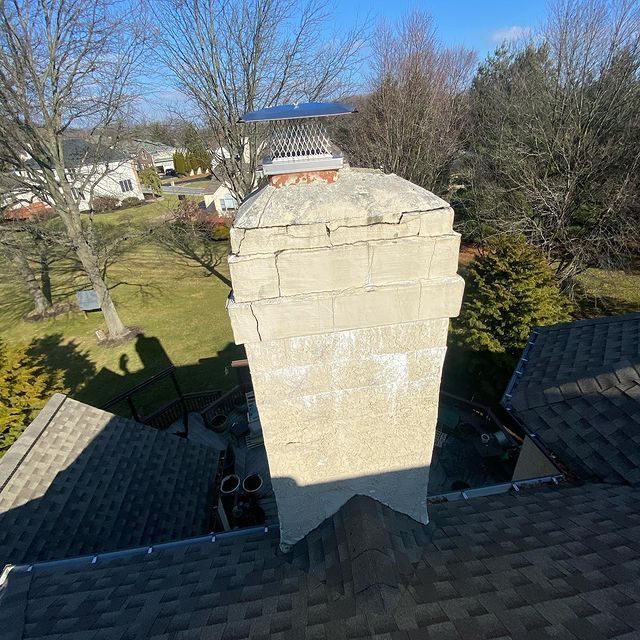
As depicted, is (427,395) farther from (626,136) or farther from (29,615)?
(626,136)

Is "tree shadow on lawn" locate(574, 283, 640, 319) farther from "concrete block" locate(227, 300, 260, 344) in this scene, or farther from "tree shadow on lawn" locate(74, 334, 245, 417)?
"concrete block" locate(227, 300, 260, 344)

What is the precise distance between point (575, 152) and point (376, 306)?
15.7m

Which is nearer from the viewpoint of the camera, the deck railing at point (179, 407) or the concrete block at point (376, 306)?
the concrete block at point (376, 306)

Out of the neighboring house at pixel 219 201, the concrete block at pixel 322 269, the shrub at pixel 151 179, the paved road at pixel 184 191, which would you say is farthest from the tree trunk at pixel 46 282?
the shrub at pixel 151 179

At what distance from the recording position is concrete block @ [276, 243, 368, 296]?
1.68m

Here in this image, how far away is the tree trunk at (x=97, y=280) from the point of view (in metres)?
13.0

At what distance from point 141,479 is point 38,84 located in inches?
442

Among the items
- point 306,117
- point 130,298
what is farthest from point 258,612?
point 130,298

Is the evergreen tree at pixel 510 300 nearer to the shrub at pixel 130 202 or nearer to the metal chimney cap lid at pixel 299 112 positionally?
the metal chimney cap lid at pixel 299 112

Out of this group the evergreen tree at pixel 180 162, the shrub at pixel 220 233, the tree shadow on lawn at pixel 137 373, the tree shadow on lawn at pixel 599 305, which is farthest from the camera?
the evergreen tree at pixel 180 162

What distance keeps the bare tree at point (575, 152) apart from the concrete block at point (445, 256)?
46.1ft

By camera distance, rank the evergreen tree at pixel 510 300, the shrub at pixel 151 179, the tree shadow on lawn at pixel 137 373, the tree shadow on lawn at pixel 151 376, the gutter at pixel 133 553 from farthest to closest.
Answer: the shrub at pixel 151 179, the tree shadow on lawn at pixel 137 373, the tree shadow on lawn at pixel 151 376, the evergreen tree at pixel 510 300, the gutter at pixel 133 553

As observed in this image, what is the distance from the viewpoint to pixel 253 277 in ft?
5.53

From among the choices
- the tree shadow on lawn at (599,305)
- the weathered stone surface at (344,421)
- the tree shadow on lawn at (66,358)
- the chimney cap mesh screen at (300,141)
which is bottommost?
the tree shadow on lawn at (66,358)
